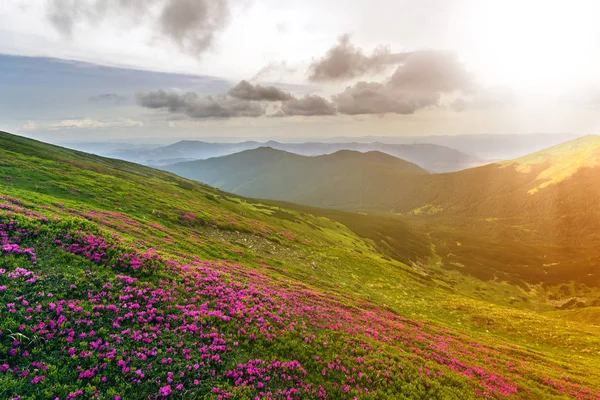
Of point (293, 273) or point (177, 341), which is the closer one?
point (177, 341)

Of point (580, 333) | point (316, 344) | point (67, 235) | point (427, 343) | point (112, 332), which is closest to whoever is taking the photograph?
point (112, 332)

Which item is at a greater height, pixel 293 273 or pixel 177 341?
pixel 177 341

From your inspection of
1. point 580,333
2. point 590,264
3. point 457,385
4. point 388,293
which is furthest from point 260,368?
point 590,264

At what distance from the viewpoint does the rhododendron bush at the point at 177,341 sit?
12305 millimetres

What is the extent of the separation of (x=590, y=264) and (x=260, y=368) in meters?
267

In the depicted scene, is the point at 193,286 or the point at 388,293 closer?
the point at 193,286

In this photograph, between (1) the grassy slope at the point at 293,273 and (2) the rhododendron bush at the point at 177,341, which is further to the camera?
(1) the grassy slope at the point at 293,273

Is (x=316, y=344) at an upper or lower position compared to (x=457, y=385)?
upper

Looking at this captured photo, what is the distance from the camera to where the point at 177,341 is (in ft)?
49.8

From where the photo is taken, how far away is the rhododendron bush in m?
12.3

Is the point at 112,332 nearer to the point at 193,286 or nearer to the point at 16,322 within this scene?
the point at 16,322

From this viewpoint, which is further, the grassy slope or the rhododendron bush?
the grassy slope

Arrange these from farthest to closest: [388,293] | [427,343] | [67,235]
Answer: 1. [388,293]
2. [427,343]
3. [67,235]

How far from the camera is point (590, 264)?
18162 cm
